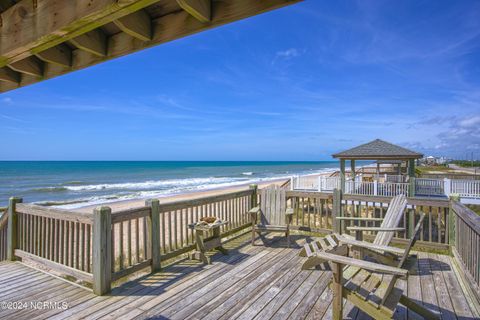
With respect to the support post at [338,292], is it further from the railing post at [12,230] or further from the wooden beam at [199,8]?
the railing post at [12,230]

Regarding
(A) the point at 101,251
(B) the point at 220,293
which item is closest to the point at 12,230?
(A) the point at 101,251

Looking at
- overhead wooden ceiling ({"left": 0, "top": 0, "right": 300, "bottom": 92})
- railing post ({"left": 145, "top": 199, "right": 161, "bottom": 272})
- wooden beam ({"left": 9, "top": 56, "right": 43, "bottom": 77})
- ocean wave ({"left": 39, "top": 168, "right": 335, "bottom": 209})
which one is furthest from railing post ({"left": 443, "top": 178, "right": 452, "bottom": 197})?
ocean wave ({"left": 39, "top": 168, "right": 335, "bottom": 209})

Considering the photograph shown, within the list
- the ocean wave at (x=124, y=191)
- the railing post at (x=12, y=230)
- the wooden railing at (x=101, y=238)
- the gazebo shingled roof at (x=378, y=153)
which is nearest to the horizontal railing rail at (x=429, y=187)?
the gazebo shingled roof at (x=378, y=153)

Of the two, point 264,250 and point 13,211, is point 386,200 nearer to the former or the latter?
point 264,250

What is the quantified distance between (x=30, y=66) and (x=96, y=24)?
928 millimetres

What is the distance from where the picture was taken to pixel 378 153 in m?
11.4

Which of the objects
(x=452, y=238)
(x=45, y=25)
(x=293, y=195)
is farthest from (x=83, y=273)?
(x=452, y=238)

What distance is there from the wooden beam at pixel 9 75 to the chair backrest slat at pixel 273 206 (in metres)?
4.01

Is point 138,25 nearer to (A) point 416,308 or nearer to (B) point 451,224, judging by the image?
(A) point 416,308

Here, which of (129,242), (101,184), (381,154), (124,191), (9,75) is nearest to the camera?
(9,75)

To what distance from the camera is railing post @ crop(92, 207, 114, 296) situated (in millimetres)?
2988

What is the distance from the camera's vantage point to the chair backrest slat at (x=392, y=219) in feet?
10.1

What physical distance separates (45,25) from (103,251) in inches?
97.8

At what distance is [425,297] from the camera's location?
9.41ft
